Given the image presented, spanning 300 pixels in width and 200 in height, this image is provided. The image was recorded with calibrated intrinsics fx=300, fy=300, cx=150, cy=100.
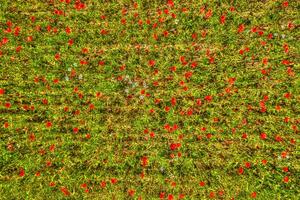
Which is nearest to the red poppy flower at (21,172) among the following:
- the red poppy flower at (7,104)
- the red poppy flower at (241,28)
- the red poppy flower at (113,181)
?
the red poppy flower at (7,104)

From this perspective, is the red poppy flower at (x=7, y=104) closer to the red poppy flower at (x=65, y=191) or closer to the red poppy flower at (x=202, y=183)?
the red poppy flower at (x=65, y=191)

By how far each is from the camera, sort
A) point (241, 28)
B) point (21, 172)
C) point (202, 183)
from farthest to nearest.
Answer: point (241, 28) → point (202, 183) → point (21, 172)

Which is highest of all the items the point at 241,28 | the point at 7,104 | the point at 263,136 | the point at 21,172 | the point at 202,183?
the point at 241,28

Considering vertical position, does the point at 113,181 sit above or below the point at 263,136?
below

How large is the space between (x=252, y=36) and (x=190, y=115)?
163 cm

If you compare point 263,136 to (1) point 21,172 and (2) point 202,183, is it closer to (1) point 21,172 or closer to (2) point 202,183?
(2) point 202,183

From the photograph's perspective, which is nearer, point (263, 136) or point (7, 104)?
point (7, 104)

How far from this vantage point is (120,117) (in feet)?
15.5

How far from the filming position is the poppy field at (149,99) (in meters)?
4.64

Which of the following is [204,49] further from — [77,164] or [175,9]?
[77,164]

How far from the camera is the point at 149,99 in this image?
4.77m

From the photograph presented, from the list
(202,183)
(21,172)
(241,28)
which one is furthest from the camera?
(241,28)

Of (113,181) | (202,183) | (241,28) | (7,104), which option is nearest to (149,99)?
(113,181)

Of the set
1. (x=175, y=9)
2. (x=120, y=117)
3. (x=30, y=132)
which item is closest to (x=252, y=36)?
(x=175, y=9)
